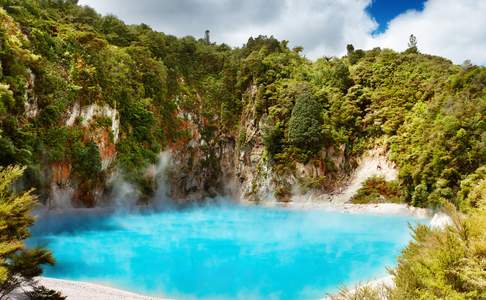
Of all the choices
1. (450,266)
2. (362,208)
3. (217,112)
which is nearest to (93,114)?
(217,112)

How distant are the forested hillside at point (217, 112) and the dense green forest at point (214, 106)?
0.14 m

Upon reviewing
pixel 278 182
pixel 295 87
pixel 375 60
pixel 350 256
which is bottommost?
pixel 350 256

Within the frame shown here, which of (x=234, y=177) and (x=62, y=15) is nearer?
(x=62, y=15)

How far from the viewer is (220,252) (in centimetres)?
2195

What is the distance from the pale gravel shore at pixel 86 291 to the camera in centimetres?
1313

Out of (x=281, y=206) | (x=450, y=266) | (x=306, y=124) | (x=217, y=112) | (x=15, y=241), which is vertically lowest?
(x=281, y=206)

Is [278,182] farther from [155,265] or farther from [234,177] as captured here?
[155,265]

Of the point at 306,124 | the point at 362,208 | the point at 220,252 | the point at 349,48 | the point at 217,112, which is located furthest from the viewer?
the point at 349,48

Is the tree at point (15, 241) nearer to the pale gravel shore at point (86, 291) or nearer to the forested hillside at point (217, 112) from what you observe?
the pale gravel shore at point (86, 291)

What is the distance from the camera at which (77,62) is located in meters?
37.4

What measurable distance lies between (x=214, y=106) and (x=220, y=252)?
120 feet

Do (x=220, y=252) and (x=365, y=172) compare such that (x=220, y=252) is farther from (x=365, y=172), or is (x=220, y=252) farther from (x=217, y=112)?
(x=217, y=112)

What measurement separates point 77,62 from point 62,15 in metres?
12.5

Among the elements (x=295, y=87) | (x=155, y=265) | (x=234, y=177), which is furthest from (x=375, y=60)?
(x=155, y=265)
